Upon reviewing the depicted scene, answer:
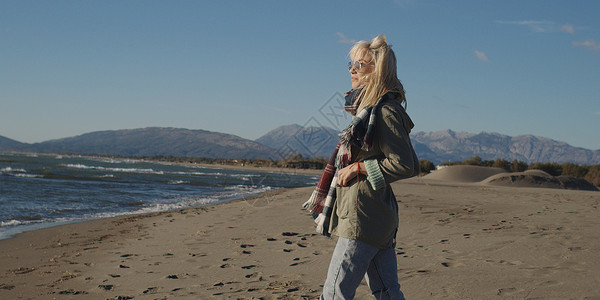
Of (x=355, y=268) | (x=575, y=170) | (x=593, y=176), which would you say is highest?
(x=575, y=170)

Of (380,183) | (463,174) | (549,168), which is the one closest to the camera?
(380,183)

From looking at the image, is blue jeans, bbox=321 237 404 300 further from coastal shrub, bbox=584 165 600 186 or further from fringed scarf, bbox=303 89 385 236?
coastal shrub, bbox=584 165 600 186

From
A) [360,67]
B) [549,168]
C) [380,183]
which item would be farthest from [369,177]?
[549,168]

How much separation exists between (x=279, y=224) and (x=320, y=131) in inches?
86.5

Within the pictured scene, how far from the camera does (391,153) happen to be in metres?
2.04

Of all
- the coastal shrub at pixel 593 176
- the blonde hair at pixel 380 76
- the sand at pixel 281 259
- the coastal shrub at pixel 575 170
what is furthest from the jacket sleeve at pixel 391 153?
the coastal shrub at pixel 575 170

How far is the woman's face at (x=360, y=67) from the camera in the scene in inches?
88.1

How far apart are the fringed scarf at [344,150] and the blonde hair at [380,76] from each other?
53 millimetres

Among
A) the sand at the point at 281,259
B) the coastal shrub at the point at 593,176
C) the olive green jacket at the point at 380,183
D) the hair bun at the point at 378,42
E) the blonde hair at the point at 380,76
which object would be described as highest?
the hair bun at the point at 378,42

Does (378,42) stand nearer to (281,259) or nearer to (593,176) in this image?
(281,259)

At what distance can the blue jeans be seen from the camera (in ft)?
6.92

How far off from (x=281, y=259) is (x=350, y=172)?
10.5 feet

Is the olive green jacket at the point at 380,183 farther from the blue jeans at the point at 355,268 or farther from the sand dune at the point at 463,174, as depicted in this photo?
the sand dune at the point at 463,174

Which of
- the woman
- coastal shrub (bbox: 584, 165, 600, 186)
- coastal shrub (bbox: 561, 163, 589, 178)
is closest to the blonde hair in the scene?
the woman
